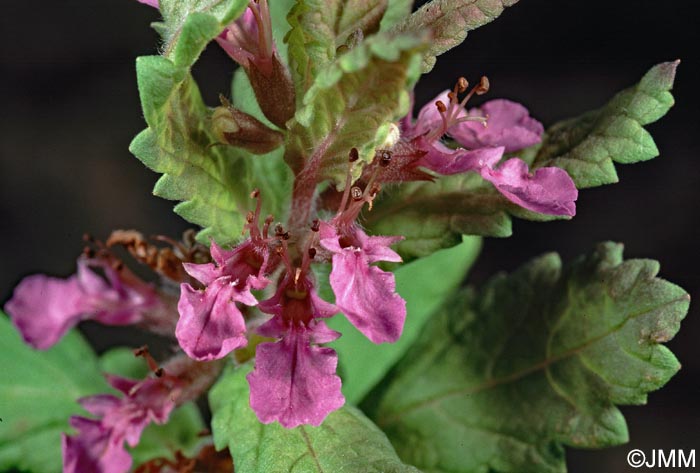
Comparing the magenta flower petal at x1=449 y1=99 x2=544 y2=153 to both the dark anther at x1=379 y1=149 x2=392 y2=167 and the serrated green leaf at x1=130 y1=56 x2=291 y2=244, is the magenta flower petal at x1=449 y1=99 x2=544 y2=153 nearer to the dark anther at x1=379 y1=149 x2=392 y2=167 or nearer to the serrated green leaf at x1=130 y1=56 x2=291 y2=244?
the dark anther at x1=379 y1=149 x2=392 y2=167

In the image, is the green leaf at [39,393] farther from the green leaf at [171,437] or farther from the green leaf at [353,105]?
the green leaf at [353,105]

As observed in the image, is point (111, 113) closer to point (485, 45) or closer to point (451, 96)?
point (485, 45)

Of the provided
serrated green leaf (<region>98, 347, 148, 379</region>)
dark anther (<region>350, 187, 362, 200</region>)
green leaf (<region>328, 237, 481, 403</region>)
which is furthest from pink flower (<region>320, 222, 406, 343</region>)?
serrated green leaf (<region>98, 347, 148, 379</region>)

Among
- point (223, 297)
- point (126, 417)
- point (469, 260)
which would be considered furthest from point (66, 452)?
point (469, 260)

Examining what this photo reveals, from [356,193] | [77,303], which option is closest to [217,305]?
[356,193]

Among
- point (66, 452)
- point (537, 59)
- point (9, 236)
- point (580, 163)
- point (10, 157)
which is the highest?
point (580, 163)

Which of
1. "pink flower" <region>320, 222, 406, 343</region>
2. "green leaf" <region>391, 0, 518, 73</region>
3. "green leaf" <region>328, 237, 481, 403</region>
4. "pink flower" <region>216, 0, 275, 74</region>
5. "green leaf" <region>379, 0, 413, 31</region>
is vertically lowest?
"green leaf" <region>328, 237, 481, 403</region>

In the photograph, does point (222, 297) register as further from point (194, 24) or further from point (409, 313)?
point (409, 313)

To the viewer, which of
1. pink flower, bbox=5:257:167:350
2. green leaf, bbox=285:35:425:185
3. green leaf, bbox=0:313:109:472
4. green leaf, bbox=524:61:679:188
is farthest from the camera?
green leaf, bbox=0:313:109:472
